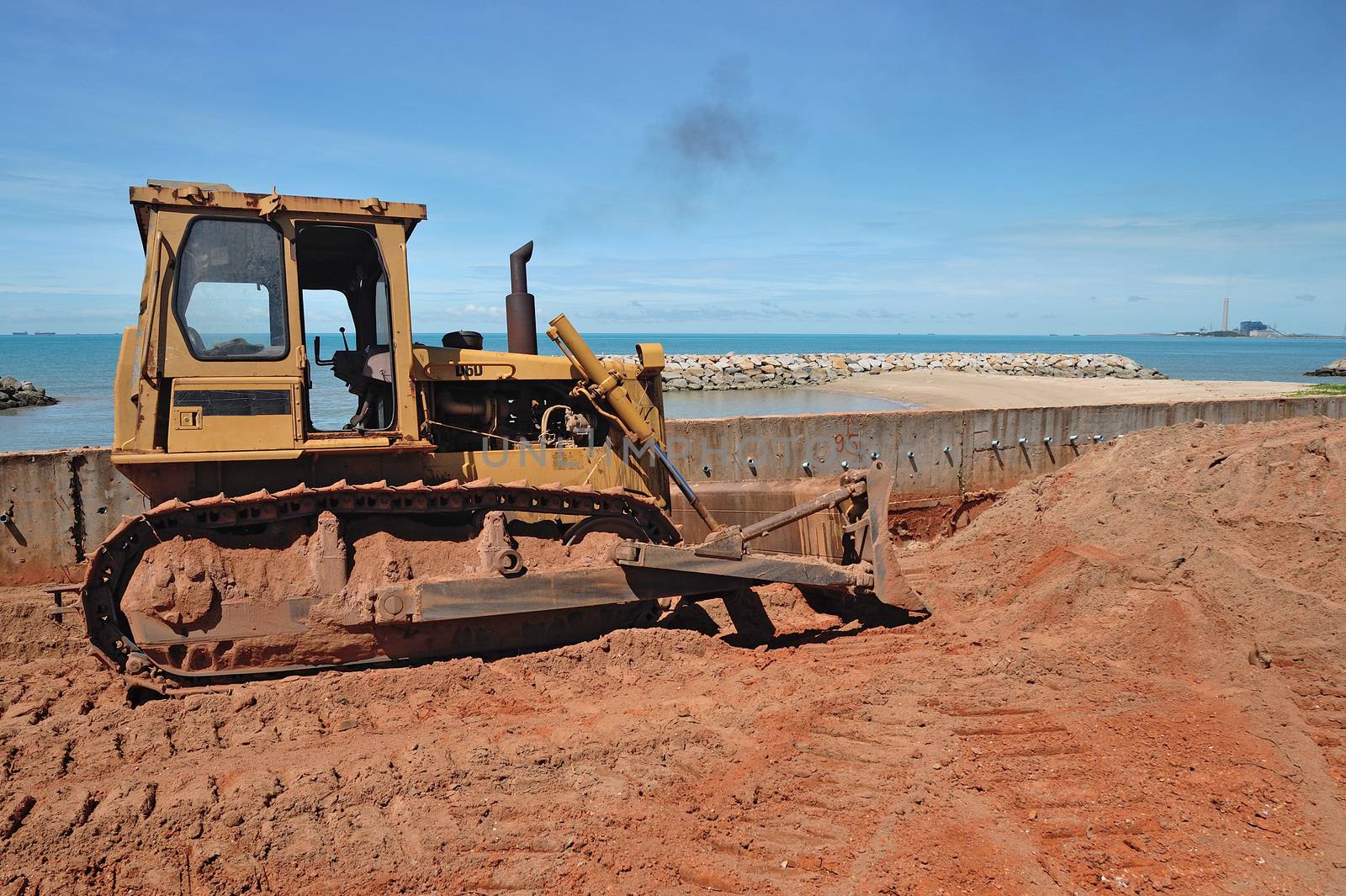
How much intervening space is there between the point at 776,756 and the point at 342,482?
2.98 m

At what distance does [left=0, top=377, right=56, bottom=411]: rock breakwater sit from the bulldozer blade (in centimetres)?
3470

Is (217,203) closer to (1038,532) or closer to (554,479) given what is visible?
(554,479)

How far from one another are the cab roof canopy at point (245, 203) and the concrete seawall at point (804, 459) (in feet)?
10.3

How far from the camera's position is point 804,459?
1070 centimetres

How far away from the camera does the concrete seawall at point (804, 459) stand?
747cm

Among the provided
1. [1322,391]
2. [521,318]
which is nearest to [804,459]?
[521,318]

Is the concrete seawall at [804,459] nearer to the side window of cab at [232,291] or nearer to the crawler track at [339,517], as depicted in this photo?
the crawler track at [339,517]

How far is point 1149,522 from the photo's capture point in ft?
25.2

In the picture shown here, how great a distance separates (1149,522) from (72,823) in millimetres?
7915

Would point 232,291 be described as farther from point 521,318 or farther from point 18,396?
Answer: point 18,396

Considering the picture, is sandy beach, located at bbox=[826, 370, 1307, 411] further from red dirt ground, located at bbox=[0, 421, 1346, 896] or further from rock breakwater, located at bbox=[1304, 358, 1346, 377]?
rock breakwater, located at bbox=[1304, 358, 1346, 377]

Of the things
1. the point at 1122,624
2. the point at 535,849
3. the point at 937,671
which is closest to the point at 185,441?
the point at 535,849

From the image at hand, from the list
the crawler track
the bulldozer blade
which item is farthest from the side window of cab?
the bulldozer blade

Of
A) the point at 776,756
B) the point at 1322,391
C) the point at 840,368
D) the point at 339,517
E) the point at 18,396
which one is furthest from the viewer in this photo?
the point at 840,368
